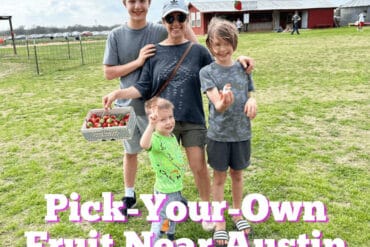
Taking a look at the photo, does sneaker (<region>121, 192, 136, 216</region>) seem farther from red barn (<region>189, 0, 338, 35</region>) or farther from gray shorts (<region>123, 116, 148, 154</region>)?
red barn (<region>189, 0, 338, 35</region>)

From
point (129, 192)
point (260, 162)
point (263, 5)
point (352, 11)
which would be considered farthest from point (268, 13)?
point (129, 192)

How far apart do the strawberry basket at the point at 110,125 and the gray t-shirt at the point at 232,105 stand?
0.60m

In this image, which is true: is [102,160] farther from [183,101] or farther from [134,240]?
[183,101]

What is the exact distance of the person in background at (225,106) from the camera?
2.46 m

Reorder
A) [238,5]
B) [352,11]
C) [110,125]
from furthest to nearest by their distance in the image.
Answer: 1. [352,11]
2. [238,5]
3. [110,125]

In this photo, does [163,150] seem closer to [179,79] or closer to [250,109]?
[179,79]

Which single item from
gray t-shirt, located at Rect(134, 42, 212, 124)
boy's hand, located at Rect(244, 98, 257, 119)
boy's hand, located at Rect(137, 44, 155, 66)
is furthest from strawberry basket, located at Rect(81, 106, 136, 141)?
boy's hand, located at Rect(244, 98, 257, 119)

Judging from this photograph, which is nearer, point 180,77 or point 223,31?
point 223,31

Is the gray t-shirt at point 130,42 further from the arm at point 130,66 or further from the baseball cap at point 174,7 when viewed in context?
the baseball cap at point 174,7

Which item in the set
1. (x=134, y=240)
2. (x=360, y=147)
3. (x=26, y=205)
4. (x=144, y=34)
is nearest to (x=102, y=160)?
(x=26, y=205)

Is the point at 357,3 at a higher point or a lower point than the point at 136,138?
higher

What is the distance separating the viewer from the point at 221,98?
232 cm

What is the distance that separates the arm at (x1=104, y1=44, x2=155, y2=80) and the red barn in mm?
34218

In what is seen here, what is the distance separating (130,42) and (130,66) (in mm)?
207
